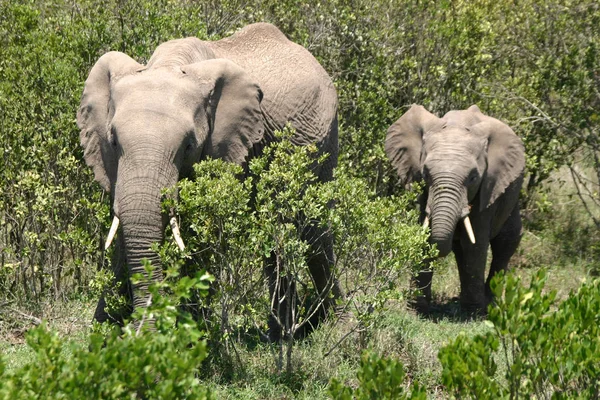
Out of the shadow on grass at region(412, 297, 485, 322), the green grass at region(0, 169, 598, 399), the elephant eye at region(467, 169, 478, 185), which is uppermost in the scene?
the elephant eye at region(467, 169, 478, 185)

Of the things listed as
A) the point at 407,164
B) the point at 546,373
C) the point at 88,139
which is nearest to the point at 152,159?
the point at 88,139

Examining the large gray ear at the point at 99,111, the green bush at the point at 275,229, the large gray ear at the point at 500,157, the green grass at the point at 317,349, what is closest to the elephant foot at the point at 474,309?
the green grass at the point at 317,349

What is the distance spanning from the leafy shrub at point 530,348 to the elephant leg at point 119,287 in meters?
2.78

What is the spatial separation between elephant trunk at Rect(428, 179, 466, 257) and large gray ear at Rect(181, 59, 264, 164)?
244 cm

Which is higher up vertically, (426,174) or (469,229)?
(426,174)

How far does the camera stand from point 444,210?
9.62m

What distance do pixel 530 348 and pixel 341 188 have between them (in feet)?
6.86

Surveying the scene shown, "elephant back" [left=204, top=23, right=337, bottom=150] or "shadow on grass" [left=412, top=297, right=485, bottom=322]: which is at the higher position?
"elephant back" [left=204, top=23, right=337, bottom=150]

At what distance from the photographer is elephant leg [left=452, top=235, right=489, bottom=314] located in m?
10.2

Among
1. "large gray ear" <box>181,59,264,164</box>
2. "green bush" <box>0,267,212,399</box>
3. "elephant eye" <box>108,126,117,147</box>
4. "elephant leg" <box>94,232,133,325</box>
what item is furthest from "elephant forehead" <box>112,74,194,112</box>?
"green bush" <box>0,267,212,399</box>

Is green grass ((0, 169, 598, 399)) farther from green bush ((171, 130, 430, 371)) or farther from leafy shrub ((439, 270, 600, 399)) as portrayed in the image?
leafy shrub ((439, 270, 600, 399))

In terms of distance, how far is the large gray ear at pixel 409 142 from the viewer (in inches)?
417

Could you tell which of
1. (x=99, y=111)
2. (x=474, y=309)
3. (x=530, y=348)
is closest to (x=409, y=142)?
(x=474, y=309)

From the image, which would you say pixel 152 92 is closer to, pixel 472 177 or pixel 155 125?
pixel 155 125
